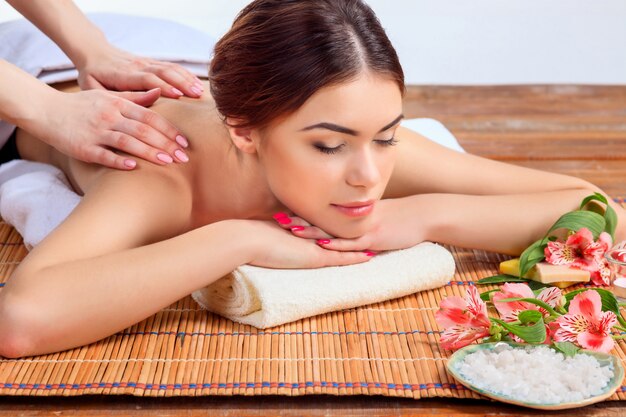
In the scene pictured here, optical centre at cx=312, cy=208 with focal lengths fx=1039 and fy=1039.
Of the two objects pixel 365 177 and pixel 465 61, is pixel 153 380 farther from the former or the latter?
pixel 465 61

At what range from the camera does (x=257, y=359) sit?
2.04m

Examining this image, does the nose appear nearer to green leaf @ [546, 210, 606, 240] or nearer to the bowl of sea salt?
the bowl of sea salt

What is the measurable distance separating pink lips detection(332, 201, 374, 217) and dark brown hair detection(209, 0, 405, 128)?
24 centimetres

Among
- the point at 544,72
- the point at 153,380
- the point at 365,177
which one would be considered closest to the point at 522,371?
the point at 365,177

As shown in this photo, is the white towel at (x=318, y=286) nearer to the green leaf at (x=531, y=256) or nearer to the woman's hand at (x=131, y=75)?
the green leaf at (x=531, y=256)

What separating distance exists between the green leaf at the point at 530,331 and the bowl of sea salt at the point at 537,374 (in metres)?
0.02

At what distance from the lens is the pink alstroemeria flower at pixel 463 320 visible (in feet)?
6.62

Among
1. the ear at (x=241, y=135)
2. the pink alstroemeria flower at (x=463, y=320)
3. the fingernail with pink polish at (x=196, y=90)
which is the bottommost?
the pink alstroemeria flower at (x=463, y=320)

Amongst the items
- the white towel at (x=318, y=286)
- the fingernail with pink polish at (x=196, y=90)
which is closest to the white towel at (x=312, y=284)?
the white towel at (x=318, y=286)

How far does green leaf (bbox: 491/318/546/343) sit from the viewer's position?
6.44ft

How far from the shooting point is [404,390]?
192cm

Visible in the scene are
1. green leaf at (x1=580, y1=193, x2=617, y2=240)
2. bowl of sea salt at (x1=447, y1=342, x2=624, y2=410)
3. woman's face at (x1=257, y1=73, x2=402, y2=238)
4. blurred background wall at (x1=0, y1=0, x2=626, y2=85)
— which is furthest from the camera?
blurred background wall at (x1=0, y1=0, x2=626, y2=85)

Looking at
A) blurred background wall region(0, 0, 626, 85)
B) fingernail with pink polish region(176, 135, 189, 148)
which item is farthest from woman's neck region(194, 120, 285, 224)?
blurred background wall region(0, 0, 626, 85)

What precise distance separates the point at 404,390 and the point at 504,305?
0.31 m
